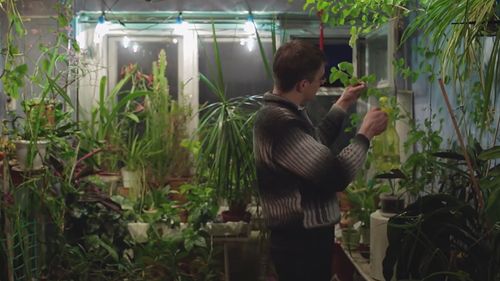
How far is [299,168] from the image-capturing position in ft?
6.03

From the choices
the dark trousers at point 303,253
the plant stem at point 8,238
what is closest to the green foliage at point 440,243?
the dark trousers at point 303,253

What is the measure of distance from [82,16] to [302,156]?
238 centimetres

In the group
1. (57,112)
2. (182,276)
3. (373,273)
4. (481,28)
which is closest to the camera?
(481,28)

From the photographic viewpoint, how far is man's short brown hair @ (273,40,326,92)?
1.93 m

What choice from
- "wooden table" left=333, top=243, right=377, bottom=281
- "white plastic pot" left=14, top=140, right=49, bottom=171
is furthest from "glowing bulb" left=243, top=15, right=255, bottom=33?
"white plastic pot" left=14, top=140, right=49, bottom=171

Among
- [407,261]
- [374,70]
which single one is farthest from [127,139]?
[407,261]

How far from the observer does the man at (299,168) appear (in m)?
1.84

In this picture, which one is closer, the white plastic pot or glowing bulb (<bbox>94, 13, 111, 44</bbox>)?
the white plastic pot

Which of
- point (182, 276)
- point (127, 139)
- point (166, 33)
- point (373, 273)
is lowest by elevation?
point (182, 276)

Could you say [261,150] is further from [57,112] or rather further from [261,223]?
[57,112]

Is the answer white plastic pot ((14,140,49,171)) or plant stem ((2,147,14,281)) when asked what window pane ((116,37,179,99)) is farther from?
plant stem ((2,147,14,281))

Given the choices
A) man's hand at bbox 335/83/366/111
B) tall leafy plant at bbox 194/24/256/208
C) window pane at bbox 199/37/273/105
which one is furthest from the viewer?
window pane at bbox 199/37/273/105

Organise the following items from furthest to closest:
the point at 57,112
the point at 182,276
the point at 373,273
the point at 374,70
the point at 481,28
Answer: the point at 374,70 → the point at 182,276 → the point at 57,112 → the point at 373,273 → the point at 481,28

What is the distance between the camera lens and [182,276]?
3.15 metres
